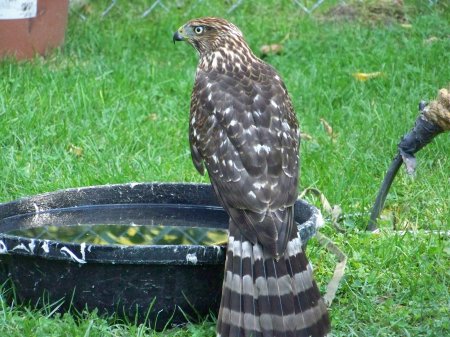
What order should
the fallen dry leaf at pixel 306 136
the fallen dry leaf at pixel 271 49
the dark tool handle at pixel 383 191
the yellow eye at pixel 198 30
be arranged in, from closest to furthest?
the dark tool handle at pixel 383 191 → the yellow eye at pixel 198 30 → the fallen dry leaf at pixel 306 136 → the fallen dry leaf at pixel 271 49

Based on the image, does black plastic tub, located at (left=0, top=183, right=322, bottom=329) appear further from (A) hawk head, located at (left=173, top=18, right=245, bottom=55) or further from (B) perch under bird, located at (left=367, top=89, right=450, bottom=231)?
(A) hawk head, located at (left=173, top=18, right=245, bottom=55)

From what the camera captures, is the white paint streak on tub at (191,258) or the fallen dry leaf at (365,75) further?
the fallen dry leaf at (365,75)

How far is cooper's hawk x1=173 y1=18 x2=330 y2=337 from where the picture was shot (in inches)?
156

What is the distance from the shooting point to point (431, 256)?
495 cm

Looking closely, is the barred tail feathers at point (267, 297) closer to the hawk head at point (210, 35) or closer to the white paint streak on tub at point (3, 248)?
the white paint streak on tub at point (3, 248)

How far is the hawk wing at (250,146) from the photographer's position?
4.16m

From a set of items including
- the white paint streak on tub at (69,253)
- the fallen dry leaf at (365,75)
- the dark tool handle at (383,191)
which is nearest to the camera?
the white paint streak on tub at (69,253)

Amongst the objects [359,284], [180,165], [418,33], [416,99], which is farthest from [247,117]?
[418,33]

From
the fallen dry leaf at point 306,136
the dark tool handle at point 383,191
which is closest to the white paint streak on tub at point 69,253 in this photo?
the dark tool handle at point 383,191

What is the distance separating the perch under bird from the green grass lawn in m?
0.34

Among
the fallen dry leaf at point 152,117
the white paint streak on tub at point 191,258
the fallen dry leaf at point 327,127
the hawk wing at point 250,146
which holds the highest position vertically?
the hawk wing at point 250,146

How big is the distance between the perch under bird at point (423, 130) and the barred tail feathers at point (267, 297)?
1.06 m

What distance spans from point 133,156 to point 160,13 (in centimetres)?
377

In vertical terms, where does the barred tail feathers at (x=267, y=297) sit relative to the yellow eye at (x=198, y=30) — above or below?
below
